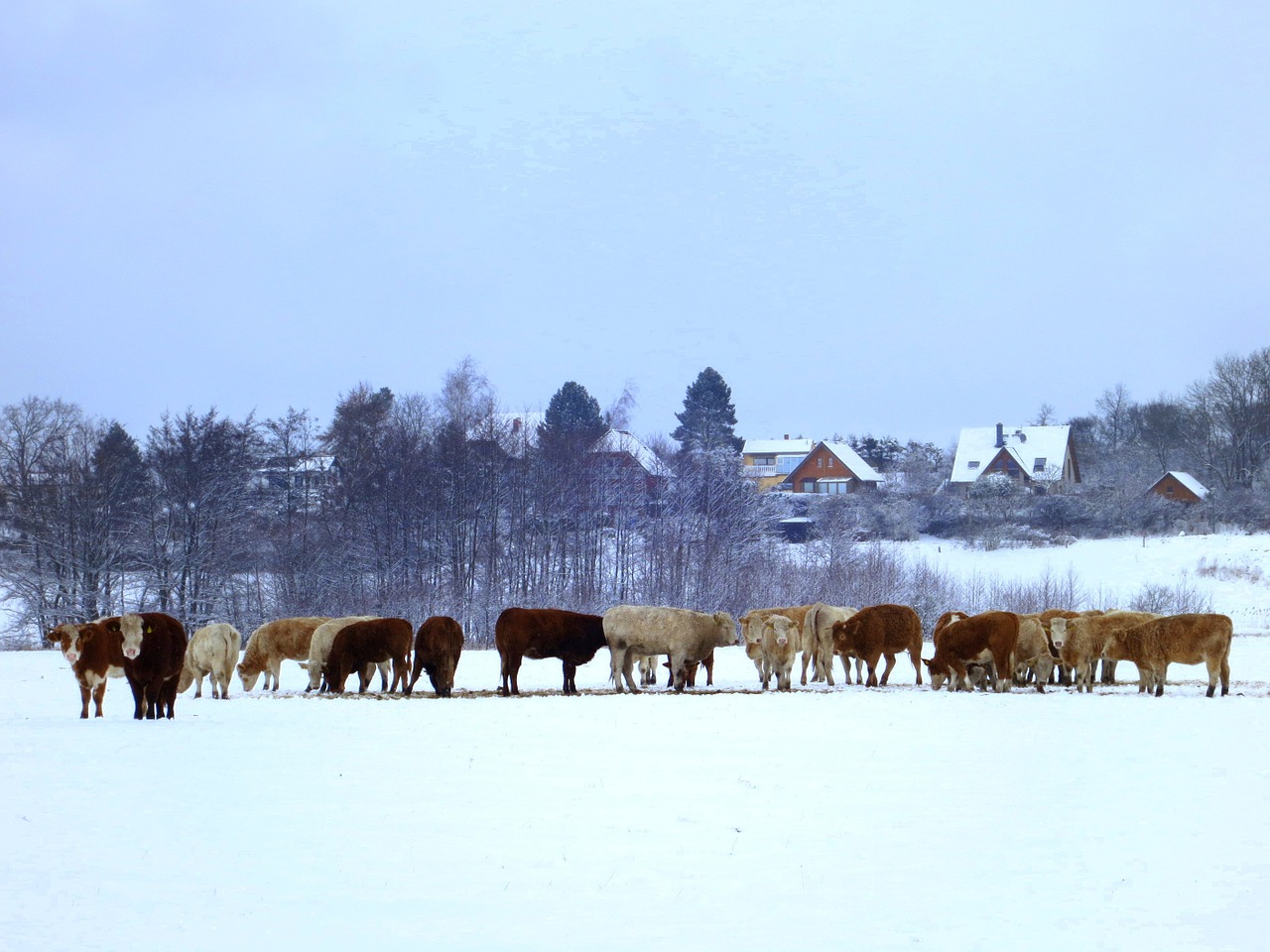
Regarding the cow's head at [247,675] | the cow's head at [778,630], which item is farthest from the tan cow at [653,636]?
the cow's head at [247,675]

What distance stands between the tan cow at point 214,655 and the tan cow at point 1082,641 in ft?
44.0

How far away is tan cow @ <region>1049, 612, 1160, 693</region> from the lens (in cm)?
1998

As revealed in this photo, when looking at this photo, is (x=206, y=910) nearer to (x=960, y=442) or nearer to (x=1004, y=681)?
(x=1004, y=681)

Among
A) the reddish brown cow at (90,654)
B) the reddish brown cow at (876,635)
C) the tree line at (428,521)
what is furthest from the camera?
the tree line at (428,521)

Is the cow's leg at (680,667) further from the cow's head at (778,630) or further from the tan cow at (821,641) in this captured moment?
the tan cow at (821,641)

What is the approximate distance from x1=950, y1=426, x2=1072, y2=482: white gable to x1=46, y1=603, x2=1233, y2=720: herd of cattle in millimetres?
58663

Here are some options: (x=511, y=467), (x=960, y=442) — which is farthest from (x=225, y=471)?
(x=960, y=442)

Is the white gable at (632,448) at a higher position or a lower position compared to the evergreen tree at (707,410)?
lower

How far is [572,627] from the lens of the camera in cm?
2042

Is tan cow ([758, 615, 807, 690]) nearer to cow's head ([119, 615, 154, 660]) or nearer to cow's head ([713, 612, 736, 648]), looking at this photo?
cow's head ([713, 612, 736, 648])

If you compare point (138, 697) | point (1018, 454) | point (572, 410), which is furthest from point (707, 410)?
point (138, 697)

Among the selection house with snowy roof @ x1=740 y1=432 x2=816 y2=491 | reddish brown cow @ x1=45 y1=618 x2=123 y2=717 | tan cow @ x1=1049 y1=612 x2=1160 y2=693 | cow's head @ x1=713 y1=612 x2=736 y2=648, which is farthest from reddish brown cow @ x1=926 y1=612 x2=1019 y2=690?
house with snowy roof @ x1=740 y1=432 x2=816 y2=491

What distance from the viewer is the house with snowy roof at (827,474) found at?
82.0 meters

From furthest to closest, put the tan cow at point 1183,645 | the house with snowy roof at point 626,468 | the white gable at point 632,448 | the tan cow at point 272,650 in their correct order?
the white gable at point 632,448
the house with snowy roof at point 626,468
the tan cow at point 272,650
the tan cow at point 1183,645
